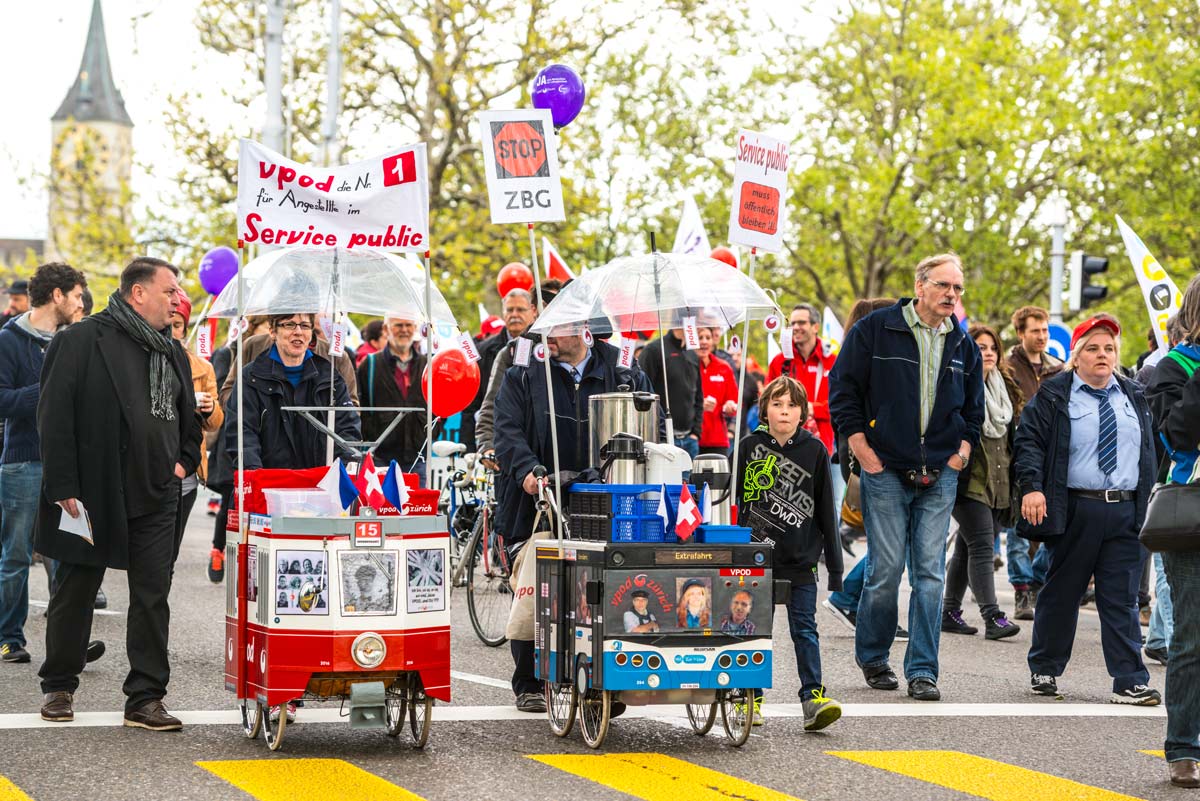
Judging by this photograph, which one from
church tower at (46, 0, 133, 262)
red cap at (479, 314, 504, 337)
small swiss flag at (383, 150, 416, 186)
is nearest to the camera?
small swiss flag at (383, 150, 416, 186)

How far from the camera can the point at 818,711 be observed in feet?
25.1

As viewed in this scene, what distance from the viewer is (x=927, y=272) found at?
30.0 feet

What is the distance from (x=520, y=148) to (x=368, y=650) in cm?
265

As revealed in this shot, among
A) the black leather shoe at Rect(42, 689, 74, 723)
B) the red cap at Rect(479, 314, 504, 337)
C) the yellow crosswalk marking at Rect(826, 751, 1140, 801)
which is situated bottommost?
the yellow crosswalk marking at Rect(826, 751, 1140, 801)

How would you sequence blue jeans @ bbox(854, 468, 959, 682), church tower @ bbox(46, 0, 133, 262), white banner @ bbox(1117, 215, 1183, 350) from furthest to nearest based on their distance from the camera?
1. church tower @ bbox(46, 0, 133, 262)
2. white banner @ bbox(1117, 215, 1183, 350)
3. blue jeans @ bbox(854, 468, 959, 682)

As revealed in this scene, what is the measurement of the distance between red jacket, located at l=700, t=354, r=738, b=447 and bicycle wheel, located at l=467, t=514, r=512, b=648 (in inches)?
147

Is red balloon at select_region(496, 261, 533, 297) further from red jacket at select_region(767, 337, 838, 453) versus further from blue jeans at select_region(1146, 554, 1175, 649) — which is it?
blue jeans at select_region(1146, 554, 1175, 649)

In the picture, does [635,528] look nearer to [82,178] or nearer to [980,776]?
[980,776]

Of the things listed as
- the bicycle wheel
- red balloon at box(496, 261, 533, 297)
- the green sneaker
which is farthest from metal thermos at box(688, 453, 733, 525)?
red balloon at box(496, 261, 533, 297)

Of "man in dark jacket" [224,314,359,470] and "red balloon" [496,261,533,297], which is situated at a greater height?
"red balloon" [496,261,533,297]

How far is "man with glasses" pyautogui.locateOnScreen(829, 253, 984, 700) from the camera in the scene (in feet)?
29.7

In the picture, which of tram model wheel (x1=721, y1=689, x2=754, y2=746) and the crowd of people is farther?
the crowd of people

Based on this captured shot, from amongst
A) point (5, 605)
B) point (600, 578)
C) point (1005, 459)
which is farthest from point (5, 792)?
point (1005, 459)

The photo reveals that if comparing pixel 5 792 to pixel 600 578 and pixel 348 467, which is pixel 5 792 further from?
pixel 600 578
